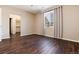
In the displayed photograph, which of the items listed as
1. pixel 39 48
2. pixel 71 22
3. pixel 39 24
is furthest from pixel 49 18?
pixel 39 48

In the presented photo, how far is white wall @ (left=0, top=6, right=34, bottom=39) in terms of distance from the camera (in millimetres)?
5848

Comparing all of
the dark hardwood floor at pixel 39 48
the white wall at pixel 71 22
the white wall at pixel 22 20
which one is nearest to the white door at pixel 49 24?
the white wall at pixel 71 22

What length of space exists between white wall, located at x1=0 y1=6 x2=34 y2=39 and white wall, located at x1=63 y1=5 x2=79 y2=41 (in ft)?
12.4

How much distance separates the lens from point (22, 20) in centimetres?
750

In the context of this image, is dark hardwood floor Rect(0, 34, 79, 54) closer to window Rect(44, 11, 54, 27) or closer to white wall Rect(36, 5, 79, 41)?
white wall Rect(36, 5, 79, 41)

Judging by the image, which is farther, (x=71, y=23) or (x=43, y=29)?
(x=43, y=29)

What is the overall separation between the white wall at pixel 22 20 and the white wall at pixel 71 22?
378cm

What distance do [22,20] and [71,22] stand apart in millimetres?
4288

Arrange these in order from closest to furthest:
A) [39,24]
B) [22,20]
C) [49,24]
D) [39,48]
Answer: [39,48]
[49,24]
[22,20]
[39,24]

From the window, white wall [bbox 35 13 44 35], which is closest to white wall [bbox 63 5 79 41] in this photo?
the window

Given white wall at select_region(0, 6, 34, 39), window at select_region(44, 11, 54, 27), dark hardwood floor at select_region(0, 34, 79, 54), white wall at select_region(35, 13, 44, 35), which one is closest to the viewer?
dark hardwood floor at select_region(0, 34, 79, 54)

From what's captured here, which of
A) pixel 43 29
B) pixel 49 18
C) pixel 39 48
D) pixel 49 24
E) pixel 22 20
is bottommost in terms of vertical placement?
pixel 39 48

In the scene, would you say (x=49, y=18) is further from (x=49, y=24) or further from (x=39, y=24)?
(x=39, y=24)
